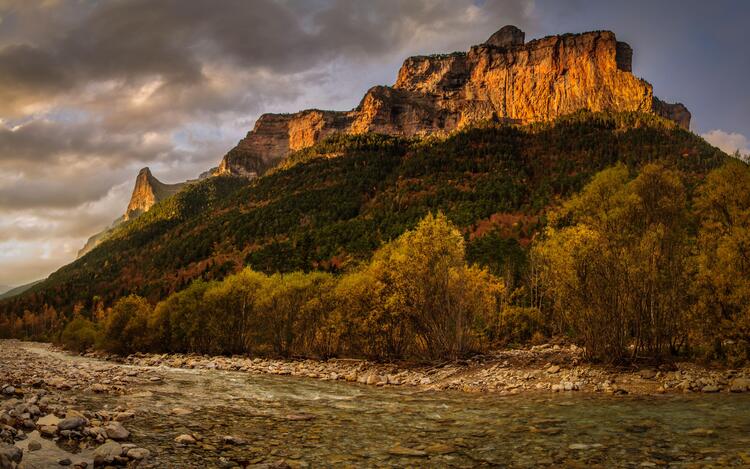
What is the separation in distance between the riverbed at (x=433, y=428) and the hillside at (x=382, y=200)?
77.3 m

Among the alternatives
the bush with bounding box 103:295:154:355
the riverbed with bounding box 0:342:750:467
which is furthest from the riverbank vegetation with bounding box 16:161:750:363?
the riverbed with bounding box 0:342:750:467

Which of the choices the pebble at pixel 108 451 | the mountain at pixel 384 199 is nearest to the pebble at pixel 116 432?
the pebble at pixel 108 451

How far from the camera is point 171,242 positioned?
175 metres

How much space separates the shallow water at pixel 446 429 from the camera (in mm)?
11047

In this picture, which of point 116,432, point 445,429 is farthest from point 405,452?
point 116,432

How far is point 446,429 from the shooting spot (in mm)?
14477

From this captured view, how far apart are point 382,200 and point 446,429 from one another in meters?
139

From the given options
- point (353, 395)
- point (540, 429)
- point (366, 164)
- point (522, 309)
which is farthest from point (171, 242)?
point (540, 429)

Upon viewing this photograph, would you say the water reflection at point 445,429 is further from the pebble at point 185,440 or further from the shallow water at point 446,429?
the pebble at point 185,440

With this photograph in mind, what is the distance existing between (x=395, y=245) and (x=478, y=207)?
297 ft

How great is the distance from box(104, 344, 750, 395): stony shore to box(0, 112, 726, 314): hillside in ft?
208

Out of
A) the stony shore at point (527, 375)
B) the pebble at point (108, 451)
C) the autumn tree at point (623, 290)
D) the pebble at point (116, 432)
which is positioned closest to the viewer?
the pebble at point (108, 451)

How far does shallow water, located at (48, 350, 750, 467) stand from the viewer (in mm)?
11047

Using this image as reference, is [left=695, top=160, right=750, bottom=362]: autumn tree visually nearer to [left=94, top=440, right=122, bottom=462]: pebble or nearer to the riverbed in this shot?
the riverbed
